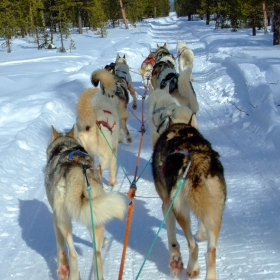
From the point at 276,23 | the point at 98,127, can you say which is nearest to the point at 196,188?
the point at 98,127

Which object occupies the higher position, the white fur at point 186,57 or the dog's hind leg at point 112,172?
the white fur at point 186,57

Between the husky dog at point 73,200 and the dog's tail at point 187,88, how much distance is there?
2.68 meters

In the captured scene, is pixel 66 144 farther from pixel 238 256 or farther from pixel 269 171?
pixel 269 171

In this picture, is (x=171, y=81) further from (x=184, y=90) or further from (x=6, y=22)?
(x=6, y=22)

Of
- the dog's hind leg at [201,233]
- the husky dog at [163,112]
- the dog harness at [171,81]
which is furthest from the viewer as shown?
the dog harness at [171,81]

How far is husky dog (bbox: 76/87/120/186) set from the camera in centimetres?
411

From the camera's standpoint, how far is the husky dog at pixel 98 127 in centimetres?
411

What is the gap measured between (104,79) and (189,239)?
137 inches

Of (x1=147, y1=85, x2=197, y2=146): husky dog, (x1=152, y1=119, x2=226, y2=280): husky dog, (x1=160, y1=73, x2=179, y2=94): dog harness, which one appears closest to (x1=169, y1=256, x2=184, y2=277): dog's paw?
(x1=152, y1=119, x2=226, y2=280): husky dog

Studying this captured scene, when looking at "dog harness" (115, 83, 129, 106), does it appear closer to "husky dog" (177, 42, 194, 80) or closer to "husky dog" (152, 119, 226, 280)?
"husky dog" (152, 119, 226, 280)

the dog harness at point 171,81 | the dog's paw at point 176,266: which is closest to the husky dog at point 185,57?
the dog harness at point 171,81

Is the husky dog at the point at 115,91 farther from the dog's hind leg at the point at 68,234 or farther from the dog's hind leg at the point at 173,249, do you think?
the dog's hind leg at the point at 68,234

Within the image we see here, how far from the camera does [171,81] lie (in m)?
6.28

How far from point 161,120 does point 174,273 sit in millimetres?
1874
